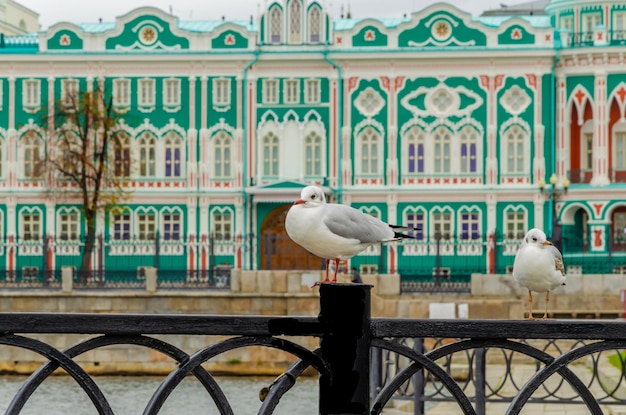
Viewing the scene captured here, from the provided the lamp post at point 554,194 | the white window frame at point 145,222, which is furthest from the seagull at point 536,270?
the white window frame at point 145,222

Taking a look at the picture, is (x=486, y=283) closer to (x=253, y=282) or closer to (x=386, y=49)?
(x=253, y=282)

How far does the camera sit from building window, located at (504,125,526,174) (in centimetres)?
5100

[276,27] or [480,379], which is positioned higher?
[276,27]

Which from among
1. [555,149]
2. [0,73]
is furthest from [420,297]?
[0,73]

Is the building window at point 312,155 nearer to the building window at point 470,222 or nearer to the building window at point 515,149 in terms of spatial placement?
the building window at point 470,222

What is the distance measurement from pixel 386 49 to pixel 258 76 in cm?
423

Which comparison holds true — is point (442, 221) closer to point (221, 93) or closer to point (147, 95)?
point (221, 93)

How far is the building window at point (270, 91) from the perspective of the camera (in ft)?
170

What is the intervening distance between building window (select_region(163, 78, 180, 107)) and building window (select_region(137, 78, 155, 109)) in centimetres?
41

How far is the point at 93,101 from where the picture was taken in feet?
161

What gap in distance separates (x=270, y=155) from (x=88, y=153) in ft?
19.3

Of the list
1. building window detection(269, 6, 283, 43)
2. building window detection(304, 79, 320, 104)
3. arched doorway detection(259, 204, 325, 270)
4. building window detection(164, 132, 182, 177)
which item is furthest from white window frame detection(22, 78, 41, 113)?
arched doorway detection(259, 204, 325, 270)

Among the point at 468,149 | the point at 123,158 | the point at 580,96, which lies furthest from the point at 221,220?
the point at 580,96

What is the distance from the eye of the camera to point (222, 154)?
5209 centimetres
